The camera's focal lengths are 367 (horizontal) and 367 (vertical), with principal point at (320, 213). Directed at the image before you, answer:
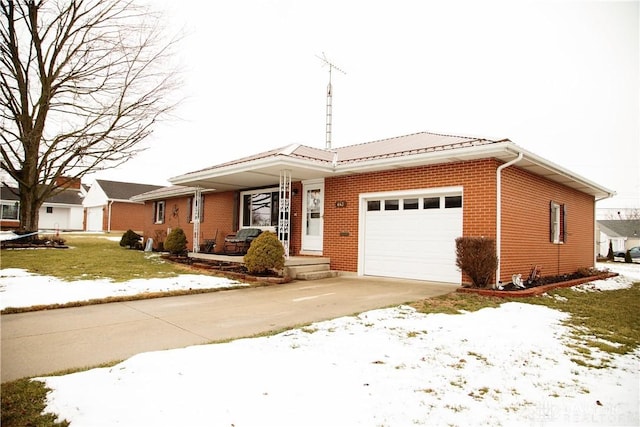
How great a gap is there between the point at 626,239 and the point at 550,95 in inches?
1764

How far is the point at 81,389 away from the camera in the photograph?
2.92 metres

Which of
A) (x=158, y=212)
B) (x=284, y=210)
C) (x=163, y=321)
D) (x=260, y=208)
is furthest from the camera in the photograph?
(x=158, y=212)

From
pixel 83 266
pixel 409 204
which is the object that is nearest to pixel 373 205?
pixel 409 204

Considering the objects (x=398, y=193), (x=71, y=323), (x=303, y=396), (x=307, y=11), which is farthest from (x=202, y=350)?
(x=307, y=11)

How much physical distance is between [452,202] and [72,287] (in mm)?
8789

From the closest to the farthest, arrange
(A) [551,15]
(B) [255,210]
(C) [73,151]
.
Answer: (A) [551,15] → (B) [255,210] → (C) [73,151]

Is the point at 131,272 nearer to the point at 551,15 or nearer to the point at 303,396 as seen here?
the point at 303,396

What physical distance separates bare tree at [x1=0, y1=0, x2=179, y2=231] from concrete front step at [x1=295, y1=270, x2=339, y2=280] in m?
9.47

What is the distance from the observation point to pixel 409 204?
987 centimetres

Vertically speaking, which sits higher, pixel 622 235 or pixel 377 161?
pixel 377 161

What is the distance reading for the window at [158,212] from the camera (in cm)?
2091

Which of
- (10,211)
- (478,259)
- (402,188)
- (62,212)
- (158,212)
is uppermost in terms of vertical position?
Answer: (402,188)

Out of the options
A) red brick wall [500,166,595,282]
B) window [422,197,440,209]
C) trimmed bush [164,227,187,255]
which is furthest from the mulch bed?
red brick wall [500,166,595,282]

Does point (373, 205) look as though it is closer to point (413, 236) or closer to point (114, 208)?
point (413, 236)
